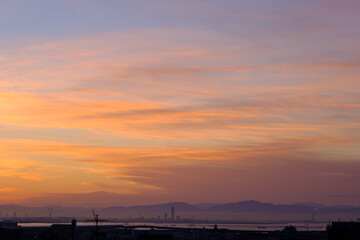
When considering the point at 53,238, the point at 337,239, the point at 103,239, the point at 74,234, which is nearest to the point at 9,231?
the point at 53,238

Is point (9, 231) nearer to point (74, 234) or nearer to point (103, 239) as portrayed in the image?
point (103, 239)

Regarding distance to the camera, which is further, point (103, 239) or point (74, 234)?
point (103, 239)

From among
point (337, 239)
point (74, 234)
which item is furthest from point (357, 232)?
point (74, 234)

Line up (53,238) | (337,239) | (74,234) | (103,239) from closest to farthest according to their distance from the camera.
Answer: (337,239) → (74,234) → (53,238) → (103,239)

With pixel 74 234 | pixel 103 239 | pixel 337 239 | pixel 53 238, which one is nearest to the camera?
pixel 337 239

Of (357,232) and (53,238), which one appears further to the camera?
(53,238)

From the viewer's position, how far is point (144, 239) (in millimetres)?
148000

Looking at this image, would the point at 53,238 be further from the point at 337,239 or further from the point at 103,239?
the point at 337,239

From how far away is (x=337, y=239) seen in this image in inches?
4535

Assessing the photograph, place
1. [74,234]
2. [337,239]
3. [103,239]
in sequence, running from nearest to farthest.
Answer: [337,239], [74,234], [103,239]

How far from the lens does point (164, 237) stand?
150875 mm

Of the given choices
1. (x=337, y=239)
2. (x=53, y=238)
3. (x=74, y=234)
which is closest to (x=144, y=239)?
(x=74, y=234)

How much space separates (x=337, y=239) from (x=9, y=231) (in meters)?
104

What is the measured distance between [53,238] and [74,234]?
32.2 metres
